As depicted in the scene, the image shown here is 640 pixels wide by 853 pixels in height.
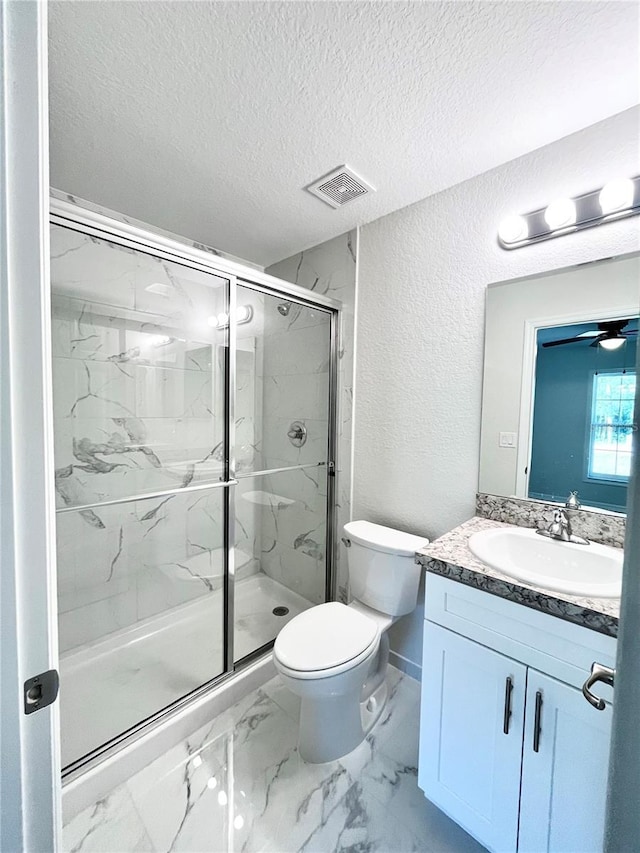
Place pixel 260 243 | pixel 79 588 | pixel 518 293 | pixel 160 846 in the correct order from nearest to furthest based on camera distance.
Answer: pixel 160 846, pixel 518 293, pixel 79 588, pixel 260 243

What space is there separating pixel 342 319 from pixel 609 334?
1215 millimetres

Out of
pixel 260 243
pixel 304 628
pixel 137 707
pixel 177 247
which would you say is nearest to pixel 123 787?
pixel 137 707

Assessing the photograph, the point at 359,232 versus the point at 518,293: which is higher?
the point at 359,232

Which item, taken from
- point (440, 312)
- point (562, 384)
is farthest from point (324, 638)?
point (440, 312)

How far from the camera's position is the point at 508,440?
1.44m

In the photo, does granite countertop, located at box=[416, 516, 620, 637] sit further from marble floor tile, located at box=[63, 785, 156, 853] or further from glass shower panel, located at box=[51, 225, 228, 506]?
marble floor tile, located at box=[63, 785, 156, 853]

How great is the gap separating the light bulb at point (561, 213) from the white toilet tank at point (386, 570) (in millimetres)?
1344

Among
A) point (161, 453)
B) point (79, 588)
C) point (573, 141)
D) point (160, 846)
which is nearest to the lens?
point (160, 846)

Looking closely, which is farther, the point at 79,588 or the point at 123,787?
the point at 79,588

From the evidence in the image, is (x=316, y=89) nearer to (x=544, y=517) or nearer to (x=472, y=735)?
(x=544, y=517)

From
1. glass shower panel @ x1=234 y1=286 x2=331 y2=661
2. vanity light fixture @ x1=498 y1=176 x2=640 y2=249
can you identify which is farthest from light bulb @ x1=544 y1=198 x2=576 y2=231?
glass shower panel @ x1=234 y1=286 x2=331 y2=661

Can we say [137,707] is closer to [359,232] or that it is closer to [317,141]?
[317,141]

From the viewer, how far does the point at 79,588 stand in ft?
5.97

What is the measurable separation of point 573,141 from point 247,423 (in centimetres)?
195
